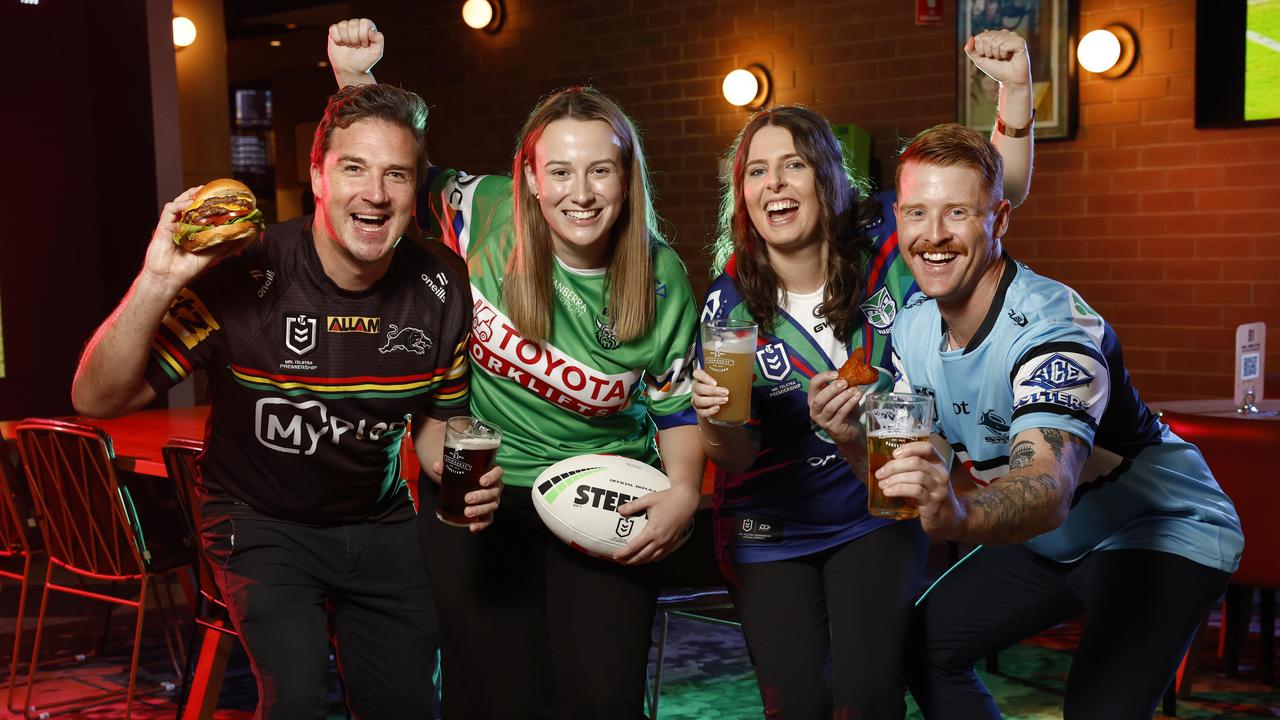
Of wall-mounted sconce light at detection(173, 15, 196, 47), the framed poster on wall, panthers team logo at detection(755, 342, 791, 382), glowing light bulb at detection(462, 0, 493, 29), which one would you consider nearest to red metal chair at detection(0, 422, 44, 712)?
panthers team logo at detection(755, 342, 791, 382)

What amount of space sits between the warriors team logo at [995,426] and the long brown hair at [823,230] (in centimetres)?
42

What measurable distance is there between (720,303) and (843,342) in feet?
0.97

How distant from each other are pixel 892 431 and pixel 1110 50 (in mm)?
4611

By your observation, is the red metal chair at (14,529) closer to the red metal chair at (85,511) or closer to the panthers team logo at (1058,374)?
the red metal chair at (85,511)

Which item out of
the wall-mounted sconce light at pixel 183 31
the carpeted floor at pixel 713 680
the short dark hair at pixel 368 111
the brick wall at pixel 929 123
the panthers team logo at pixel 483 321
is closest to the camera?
the short dark hair at pixel 368 111

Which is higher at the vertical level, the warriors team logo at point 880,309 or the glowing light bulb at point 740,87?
the glowing light bulb at point 740,87

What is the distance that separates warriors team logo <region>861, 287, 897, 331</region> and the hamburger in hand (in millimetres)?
1343

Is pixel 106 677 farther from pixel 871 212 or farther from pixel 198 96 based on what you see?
pixel 198 96

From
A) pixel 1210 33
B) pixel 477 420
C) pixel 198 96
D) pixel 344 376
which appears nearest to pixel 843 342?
pixel 477 420

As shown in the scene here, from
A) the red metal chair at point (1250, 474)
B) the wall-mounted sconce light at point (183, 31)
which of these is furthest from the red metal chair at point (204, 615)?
the wall-mounted sconce light at point (183, 31)

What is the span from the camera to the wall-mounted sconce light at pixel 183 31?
8.05 metres

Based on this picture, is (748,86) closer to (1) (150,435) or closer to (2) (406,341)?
(1) (150,435)

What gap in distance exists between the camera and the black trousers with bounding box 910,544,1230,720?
242 centimetres

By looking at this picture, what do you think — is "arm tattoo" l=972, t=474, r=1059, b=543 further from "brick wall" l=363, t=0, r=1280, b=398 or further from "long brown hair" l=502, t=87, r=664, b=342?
"brick wall" l=363, t=0, r=1280, b=398
